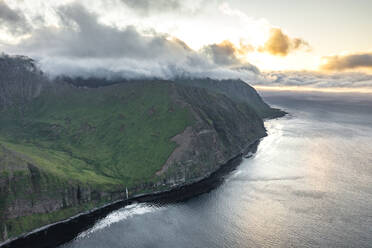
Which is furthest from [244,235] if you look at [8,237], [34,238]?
[8,237]

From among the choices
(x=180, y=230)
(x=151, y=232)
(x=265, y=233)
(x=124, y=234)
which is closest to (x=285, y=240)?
(x=265, y=233)

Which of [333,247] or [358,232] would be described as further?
[358,232]

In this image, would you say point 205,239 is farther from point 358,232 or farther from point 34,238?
point 34,238

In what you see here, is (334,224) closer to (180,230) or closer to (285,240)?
(285,240)

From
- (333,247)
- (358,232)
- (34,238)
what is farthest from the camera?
(34,238)

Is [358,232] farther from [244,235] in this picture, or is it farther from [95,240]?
[95,240]

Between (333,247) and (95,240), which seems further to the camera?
(95,240)

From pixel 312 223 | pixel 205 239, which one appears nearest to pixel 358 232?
pixel 312 223

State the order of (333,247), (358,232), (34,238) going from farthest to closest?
(34,238), (358,232), (333,247)
